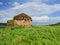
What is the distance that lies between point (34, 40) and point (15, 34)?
2.25 m

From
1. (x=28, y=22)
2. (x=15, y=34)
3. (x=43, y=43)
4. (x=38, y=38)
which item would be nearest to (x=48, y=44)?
(x=43, y=43)

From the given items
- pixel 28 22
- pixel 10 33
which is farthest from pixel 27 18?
pixel 10 33

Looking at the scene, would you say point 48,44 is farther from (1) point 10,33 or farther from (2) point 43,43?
(1) point 10,33

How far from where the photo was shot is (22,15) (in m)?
54.2

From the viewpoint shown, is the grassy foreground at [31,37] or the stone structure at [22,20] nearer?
the grassy foreground at [31,37]

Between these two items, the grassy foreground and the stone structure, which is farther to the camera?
the stone structure

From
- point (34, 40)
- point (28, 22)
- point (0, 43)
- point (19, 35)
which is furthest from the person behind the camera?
point (28, 22)

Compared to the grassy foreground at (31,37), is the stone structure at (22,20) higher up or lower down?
higher up

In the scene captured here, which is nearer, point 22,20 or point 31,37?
point 31,37

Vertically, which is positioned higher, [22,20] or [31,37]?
[22,20]

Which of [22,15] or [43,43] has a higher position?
[22,15]

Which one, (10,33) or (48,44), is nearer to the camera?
(48,44)

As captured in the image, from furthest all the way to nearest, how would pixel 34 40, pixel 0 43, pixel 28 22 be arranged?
pixel 28 22
pixel 34 40
pixel 0 43

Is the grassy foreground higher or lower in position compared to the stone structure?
lower
